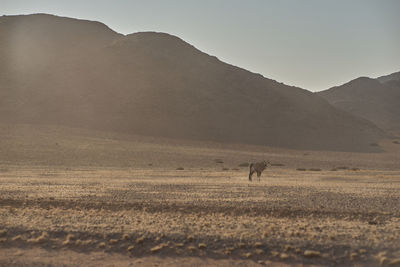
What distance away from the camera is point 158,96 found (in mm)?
95062

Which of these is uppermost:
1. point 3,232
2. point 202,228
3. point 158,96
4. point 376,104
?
point 376,104

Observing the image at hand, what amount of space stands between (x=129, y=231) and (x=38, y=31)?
467ft

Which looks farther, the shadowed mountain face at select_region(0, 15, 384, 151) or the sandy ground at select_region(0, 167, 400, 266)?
the shadowed mountain face at select_region(0, 15, 384, 151)

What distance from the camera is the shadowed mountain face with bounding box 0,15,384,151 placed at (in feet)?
270

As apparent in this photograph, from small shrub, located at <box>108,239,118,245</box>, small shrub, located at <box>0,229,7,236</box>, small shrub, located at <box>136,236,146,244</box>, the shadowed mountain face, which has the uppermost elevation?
the shadowed mountain face

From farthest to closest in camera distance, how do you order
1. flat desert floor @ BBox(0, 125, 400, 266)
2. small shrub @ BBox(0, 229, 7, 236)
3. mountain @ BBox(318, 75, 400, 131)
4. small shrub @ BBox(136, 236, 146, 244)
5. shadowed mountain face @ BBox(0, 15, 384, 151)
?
mountain @ BBox(318, 75, 400, 131), shadowed mountain face @ BBox(0, 15, 384, 151), small shrub @ BBox(0, 229, 7, 236), small shrub @ BBox(136, 236, 146, 244), flat desert floor @ BBox(0, 125, 400, 266)

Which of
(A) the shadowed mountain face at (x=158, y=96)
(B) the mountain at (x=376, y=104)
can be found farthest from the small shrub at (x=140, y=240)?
(B) the mountain at (x=376, y=104)

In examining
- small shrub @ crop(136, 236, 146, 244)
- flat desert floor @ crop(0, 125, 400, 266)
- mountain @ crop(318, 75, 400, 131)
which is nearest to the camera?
flat desert floor @ crop(0, 125, 400, 266)

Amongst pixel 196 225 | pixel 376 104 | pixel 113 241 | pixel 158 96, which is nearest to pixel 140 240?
pixel 113 241

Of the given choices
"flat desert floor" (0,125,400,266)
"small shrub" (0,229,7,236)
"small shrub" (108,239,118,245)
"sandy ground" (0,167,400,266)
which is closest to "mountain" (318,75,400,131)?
"flat desert floor" (0,125,400,266)

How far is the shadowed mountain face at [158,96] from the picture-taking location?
82250mm

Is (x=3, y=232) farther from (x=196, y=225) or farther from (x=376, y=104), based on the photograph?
(x=376, y=104)

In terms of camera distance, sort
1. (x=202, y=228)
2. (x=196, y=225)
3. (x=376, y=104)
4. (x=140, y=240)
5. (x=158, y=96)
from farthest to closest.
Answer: (x=376, y=104)
(x=158, y=96)
(x=196, y=225)
(x=202, y=228)
(x=140, y=240)

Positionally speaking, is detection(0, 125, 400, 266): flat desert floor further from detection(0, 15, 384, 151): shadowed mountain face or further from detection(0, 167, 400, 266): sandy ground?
detection(0, 15, 384, 151): shadowed mountain face
